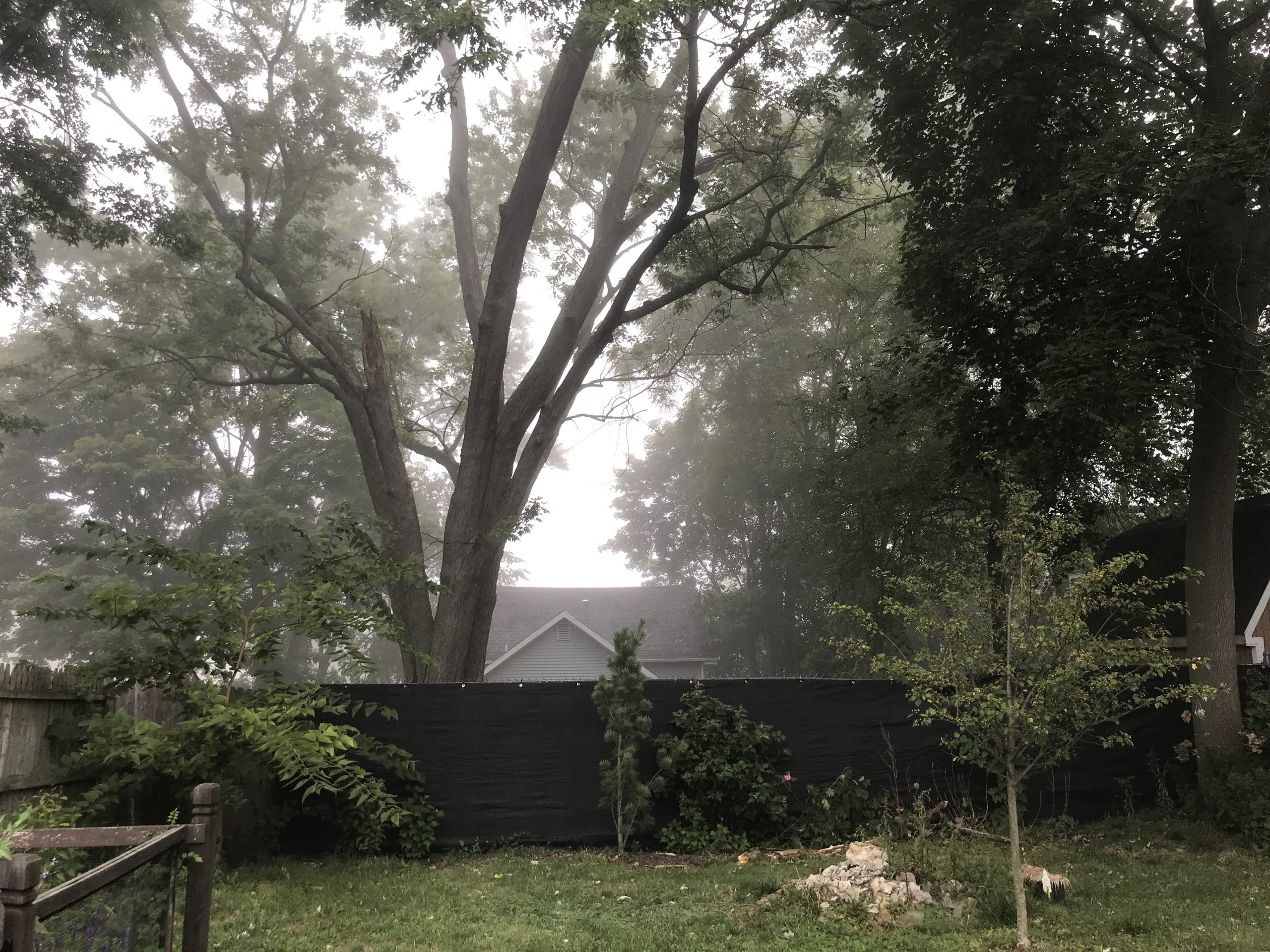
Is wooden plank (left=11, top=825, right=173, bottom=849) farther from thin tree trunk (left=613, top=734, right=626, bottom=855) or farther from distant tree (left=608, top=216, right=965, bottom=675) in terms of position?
distant tree (left=608, top=216, right=965, bottom=675)

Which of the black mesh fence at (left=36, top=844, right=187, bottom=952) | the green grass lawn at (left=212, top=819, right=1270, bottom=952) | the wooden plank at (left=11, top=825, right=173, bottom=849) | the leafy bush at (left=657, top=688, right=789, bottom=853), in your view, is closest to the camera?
the black mesh fence at (left=36, top=844, right=187, bottom=952)

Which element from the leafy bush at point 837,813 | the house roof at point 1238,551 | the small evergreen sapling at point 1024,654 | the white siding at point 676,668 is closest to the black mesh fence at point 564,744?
the leafy bush at point 837,813

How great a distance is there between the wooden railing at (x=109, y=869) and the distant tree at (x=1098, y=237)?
7795mm

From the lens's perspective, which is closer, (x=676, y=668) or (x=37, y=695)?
(x=37, y=695)

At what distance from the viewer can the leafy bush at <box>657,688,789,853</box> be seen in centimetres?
838

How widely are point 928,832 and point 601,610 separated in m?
25.8

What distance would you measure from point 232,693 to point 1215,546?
1007cm

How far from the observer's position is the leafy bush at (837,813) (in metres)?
8.55

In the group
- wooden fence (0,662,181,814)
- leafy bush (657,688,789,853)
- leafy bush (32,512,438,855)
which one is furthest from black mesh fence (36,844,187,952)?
leafy bush (657,688,789,853)

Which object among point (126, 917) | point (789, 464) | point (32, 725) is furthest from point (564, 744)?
point (789, 464)

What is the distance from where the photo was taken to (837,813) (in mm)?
8680

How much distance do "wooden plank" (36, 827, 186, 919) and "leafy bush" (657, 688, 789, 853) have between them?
5952mm

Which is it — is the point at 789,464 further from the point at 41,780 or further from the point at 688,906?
the point at 41,780

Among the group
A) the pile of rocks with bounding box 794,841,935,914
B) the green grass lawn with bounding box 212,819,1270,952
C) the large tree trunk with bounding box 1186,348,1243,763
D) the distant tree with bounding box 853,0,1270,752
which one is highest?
the distant tree with bounding box 853,0,1270,752
